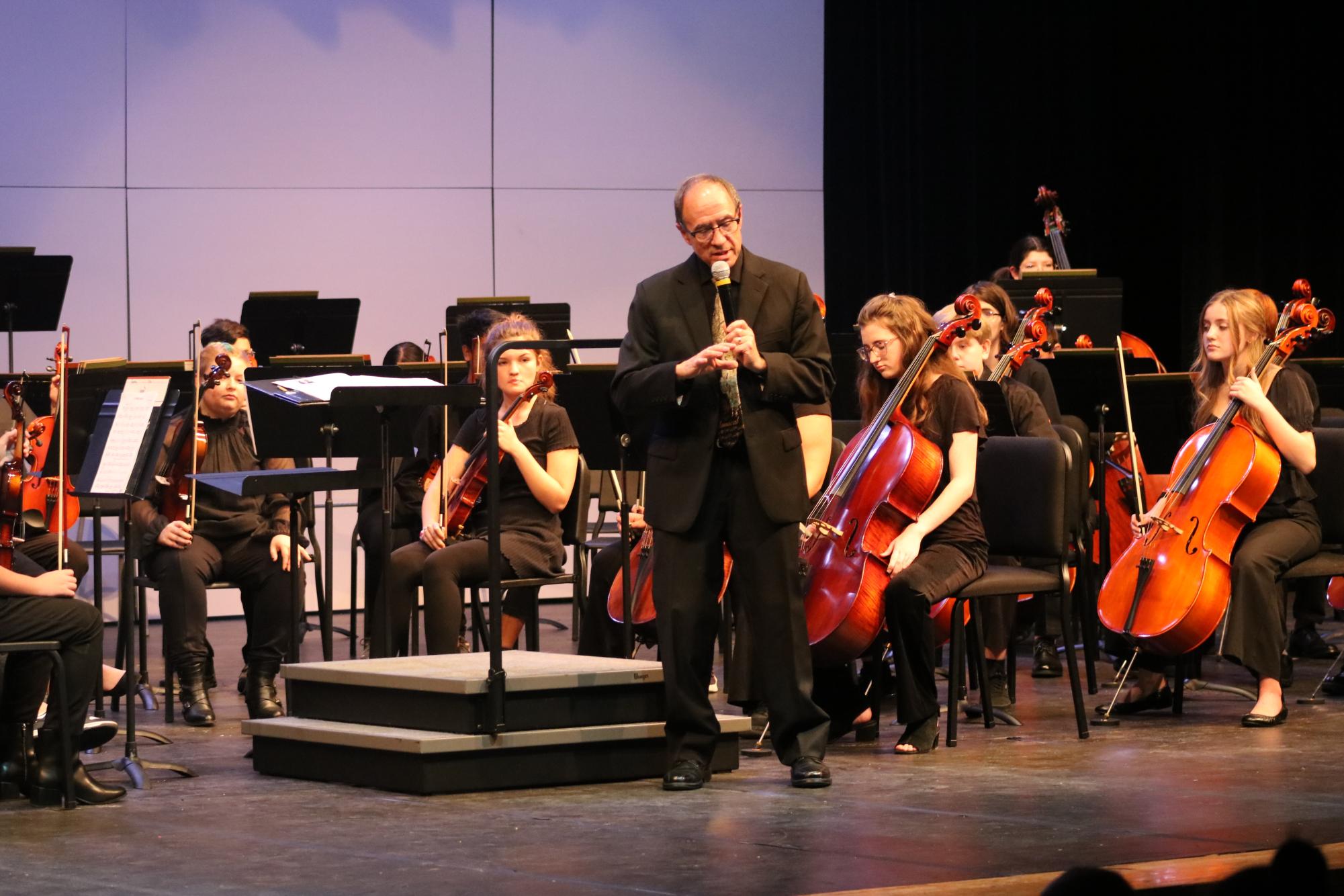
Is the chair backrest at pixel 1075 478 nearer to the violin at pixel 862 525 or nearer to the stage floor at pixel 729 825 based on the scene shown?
the violin at pixel 862 525

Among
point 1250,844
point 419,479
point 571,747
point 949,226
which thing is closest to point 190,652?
point 419,479

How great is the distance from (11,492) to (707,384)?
159 cm

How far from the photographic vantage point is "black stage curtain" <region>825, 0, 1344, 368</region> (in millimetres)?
8336

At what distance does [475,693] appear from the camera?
398 cm

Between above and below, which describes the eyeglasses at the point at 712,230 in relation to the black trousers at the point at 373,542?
above

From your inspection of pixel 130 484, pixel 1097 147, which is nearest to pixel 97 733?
pixel 130 484

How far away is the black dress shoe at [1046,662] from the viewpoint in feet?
19.7

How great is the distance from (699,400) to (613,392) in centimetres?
21

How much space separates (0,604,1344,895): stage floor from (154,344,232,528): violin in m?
1.01

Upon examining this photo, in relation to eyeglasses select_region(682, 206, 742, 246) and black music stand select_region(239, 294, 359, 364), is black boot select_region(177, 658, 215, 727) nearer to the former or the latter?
black music stand select_region(239, 294, 359, 364)

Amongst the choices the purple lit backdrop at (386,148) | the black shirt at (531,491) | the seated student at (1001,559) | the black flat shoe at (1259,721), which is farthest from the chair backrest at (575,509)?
the purple lit backdrop at (386,148)

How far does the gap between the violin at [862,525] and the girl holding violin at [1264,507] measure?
74 centimetres

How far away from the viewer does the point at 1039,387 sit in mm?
5781

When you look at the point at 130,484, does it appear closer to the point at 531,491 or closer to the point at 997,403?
the point at 531,491
